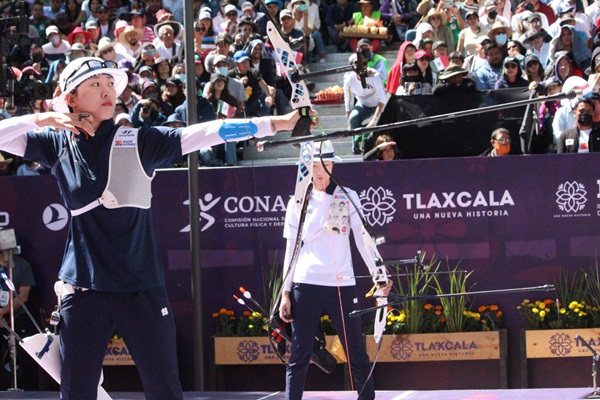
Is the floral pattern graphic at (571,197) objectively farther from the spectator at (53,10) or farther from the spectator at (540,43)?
the spectator at (53,10)

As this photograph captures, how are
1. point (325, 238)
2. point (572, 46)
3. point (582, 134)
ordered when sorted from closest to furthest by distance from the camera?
point (325, 238) < point (582, 134) < point (572, 46)

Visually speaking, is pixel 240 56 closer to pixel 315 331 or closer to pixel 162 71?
pixel 162 71

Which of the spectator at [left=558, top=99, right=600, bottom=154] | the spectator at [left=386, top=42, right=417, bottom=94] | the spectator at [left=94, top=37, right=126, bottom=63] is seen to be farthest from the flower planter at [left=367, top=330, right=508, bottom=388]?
the spectator at [left=94, top=37, right=126, bottom=63]

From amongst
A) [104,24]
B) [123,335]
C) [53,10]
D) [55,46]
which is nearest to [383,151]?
[123,335]

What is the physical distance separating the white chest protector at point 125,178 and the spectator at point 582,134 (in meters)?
5.61

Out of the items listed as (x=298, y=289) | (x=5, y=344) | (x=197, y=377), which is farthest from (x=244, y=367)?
(x=298, y=289)

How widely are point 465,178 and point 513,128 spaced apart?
4.67 ft

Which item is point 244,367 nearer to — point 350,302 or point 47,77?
point 350,302

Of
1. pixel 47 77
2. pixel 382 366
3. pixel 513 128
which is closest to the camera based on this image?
pixel 382 366

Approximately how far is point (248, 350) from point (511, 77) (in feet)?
12.9

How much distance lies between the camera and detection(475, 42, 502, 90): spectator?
37.7 ft

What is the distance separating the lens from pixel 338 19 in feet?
47.8

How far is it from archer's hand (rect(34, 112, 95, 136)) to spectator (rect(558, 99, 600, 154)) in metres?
5.75

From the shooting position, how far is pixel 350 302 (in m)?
6.73
